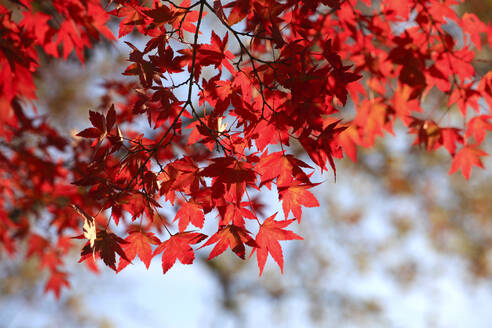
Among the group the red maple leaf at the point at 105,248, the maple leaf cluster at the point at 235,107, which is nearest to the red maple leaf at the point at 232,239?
the maple leaf cluster at the point at 235,107

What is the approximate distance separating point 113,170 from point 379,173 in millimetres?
8048

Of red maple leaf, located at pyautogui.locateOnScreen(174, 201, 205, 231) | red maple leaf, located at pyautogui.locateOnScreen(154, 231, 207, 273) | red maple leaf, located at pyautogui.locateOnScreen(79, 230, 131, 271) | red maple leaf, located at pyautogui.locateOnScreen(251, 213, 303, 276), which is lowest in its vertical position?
red maple leaf, located at pyautogui.locateOnScreen(79, 230, 131, 271)

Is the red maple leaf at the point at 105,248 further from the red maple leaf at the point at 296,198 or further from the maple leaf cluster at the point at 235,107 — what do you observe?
the red maple leaf at the point at 296,198

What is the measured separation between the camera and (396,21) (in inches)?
75.1

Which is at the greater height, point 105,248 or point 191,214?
point 191,214

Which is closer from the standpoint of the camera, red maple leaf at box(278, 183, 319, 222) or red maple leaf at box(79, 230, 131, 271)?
red maple leaf at box(79, 230, 131, 271)

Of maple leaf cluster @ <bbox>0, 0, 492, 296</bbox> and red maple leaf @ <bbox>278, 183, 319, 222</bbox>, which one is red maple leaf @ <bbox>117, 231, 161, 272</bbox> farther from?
red maple leaf @ <bbox>278, 183, 319, 222</bbox>

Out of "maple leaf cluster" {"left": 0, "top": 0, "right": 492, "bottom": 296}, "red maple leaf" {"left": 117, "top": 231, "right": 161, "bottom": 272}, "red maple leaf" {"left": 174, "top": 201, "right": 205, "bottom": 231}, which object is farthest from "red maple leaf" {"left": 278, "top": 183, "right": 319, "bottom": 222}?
"red maple leaf" {"left": 117, "top": 231, "right": 161, "bottom": 272}

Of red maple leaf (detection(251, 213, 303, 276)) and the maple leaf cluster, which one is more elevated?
the maple leaf cluster

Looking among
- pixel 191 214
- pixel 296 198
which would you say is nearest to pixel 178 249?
pixel 191 214

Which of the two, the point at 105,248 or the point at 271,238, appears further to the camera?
the point at 271,238

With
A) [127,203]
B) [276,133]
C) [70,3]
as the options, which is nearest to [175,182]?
[127,203]

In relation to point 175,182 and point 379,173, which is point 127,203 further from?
point 379,173

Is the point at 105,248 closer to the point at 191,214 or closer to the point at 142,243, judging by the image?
the point at 142,243
